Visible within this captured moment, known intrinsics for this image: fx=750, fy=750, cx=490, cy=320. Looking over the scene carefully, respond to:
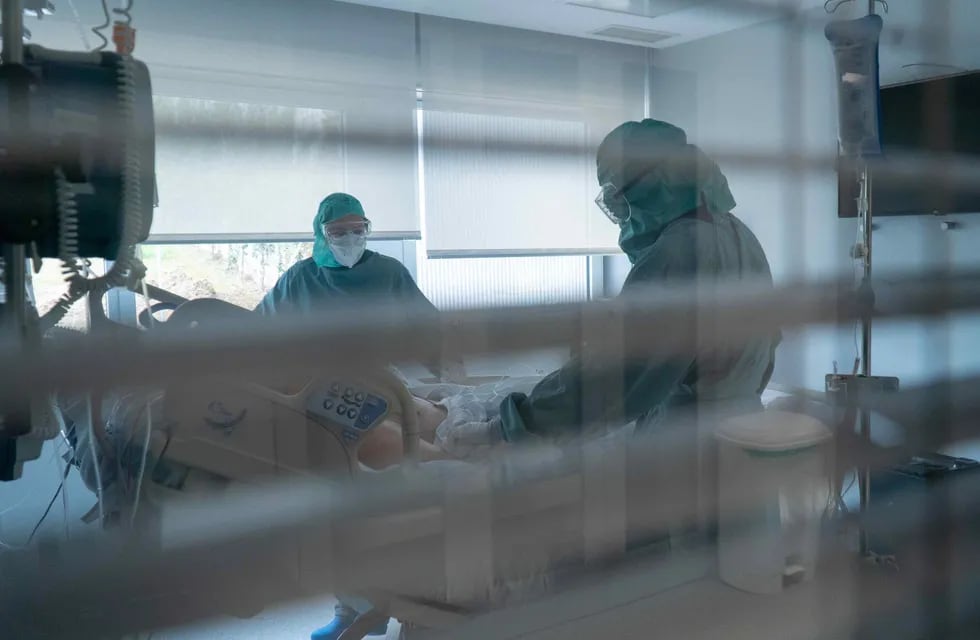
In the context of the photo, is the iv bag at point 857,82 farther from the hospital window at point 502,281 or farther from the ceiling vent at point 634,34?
the hospital window at point 502,281

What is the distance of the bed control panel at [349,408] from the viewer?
79 centimetres

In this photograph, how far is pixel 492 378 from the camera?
0.75m

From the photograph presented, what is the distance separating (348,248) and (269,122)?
17 centimetres

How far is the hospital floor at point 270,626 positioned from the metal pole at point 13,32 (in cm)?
34

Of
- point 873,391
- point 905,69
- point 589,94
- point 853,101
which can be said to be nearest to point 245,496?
point 589,94

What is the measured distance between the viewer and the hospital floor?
480 mm

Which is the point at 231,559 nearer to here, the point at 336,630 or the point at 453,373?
the point at 453,373

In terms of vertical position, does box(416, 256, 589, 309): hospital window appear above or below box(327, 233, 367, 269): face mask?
below

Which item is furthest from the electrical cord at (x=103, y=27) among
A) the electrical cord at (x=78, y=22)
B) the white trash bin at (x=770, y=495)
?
the white trash bin at (x=770, y=495)

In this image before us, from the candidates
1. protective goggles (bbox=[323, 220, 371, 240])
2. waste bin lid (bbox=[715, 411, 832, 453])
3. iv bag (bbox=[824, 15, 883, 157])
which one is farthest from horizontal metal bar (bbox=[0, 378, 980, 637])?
iv bag (bbox=[824, 15, 883, 157])

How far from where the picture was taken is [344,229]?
0.65 meters

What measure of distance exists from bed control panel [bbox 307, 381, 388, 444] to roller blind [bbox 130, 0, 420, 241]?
0.21 meters

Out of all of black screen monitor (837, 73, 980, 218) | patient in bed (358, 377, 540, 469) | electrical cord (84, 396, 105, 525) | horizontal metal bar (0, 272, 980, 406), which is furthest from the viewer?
black screen monitor (837, 73, 980, 218)

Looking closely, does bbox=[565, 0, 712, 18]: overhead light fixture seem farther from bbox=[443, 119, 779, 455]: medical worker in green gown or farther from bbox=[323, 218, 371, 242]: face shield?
bbox=[323, 218, 371, 242]: face shield
